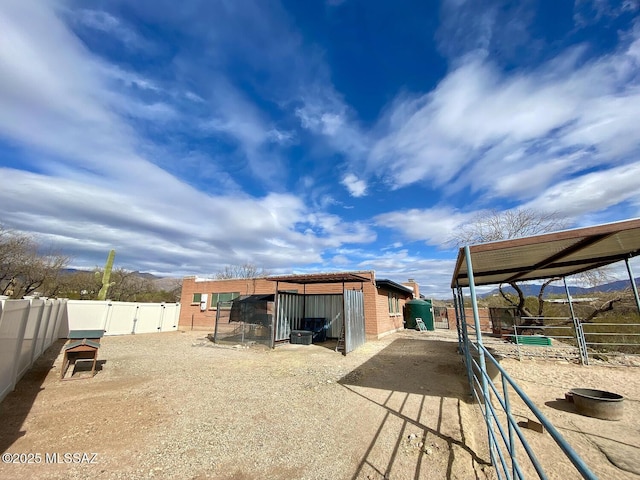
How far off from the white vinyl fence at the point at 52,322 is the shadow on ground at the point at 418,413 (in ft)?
20.3

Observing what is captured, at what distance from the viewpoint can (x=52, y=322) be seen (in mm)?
11086

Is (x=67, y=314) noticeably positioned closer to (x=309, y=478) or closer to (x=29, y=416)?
(x=29, y=416)

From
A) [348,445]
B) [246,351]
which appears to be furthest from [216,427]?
[246,351]

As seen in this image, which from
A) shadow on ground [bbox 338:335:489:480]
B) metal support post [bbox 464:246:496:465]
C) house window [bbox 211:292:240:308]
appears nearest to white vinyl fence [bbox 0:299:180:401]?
house window [bbox 211:292:240:308]

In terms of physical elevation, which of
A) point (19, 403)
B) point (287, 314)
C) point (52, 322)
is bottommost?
point (19, 403)

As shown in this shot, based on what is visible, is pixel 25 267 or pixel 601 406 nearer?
pixel 601 406

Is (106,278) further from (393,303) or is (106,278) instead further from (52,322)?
(393,303)

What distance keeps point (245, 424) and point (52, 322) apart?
38.6 feet

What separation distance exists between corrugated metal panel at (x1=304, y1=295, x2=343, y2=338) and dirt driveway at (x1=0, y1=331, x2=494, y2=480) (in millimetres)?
6252

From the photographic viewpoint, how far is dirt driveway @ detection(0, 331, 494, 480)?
3164mm

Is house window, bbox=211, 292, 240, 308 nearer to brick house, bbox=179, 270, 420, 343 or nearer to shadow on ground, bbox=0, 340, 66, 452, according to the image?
brick house, bbox=179, 270, 420, 343

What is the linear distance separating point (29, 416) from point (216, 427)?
120 inches

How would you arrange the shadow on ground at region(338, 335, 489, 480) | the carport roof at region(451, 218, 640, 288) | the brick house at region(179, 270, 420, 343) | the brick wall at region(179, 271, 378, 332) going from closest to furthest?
1. the shadow on ground at region(338, 335, 489, 480)
2. the carport roof at region(451, 218, 640, 288)
3. the brick house at region(179, 270, 420, 343)
4. the brick wall at region(179, 271, 378, 332)

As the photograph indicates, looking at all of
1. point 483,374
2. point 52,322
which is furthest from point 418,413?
point 52,322
